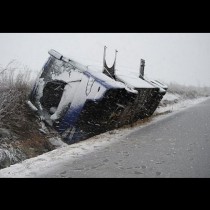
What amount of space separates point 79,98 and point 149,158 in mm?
2274

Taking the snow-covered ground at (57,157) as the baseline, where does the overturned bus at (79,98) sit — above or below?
above

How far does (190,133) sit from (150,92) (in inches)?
81.7

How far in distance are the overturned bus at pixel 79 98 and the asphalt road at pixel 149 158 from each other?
0.75 m

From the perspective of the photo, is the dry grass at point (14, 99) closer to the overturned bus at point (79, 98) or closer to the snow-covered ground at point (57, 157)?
the overturned bus at point (79, 98)

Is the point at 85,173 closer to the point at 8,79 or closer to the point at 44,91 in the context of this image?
the point at 44,91

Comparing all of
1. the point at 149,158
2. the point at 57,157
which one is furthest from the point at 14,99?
the point at 149,158

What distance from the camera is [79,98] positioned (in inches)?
272

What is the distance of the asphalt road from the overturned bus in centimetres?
75

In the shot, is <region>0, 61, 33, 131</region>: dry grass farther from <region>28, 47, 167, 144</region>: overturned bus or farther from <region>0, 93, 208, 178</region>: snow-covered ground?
<region>0, 93, 208, 178</region>: snow-covered ground

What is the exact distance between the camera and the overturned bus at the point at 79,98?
6840 millimetres

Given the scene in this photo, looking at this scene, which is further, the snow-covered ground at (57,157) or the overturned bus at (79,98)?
the overturned bus at (79,98)

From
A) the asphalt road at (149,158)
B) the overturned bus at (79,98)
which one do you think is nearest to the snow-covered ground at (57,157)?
the asphalt road at (149,158)

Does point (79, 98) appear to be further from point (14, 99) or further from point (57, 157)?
point (57, 157)

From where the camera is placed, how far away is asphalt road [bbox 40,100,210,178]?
4.52 m
